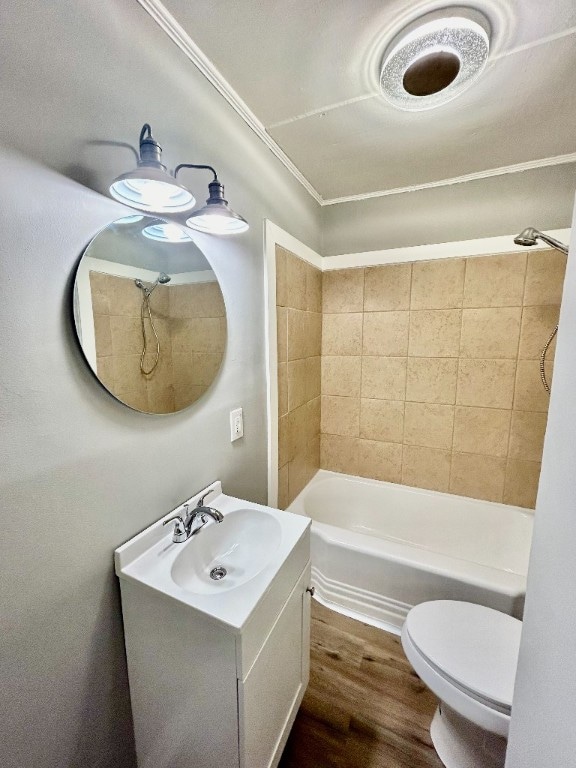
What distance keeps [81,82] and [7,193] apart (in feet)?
1.18

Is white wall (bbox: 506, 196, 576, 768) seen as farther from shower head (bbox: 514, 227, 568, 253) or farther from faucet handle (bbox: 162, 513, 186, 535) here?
shower head (bbox: 514, 227, 568, 253)

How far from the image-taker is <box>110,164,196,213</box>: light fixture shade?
708 millimetres

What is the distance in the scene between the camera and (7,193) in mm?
597

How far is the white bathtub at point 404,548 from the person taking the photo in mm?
1394

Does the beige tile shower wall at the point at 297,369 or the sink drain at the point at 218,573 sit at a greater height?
the beige tile shower wall at the point at 297,369

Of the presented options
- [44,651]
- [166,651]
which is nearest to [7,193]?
[44,651]

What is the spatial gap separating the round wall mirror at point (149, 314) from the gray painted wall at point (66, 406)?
39mm

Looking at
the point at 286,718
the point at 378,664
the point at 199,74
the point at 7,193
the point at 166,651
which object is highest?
the point at 199,74

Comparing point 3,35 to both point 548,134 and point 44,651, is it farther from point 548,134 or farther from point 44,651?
point 548,134

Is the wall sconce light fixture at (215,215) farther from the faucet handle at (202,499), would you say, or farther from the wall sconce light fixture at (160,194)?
the faucet handle at (202,499)

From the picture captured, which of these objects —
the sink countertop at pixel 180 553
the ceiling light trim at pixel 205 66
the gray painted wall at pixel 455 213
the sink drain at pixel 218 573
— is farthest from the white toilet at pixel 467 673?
the ceiling light trim at pixel 205 66

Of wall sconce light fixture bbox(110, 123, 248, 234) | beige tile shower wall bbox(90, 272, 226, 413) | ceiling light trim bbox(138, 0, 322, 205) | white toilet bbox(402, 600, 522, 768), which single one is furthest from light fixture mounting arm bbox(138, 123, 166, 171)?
white toilet bbox(402, 600, 522, 768)

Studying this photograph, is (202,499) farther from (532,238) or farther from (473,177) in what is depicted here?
(473,177)

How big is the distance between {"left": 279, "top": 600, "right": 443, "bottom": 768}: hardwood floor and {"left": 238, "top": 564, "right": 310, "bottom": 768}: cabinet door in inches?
5.7
